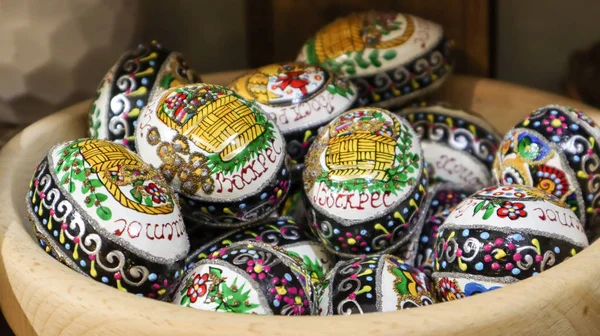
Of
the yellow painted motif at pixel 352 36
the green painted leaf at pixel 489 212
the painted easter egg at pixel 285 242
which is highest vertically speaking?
the yellow painted motif at pixel 352 36

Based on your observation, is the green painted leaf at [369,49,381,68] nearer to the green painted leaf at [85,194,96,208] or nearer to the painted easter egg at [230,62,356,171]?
the painted easter egg at [230,62,356,171]

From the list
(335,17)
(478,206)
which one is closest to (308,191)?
(478,206)

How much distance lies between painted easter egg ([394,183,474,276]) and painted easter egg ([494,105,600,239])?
0.06 meters

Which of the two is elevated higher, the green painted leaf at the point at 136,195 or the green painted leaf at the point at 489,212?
the green painted leaf at the point at 136,195

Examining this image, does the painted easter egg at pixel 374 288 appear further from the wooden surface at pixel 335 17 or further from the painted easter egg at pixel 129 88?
the wooden surface at pixel 335 17

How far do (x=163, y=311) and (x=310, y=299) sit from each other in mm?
169

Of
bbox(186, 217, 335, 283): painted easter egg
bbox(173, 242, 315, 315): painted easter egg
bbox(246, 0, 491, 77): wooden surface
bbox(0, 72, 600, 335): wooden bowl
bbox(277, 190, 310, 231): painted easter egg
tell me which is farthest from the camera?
bbox(246, 0, 491, 77): wooden surface

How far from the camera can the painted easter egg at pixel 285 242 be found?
0.74 metres

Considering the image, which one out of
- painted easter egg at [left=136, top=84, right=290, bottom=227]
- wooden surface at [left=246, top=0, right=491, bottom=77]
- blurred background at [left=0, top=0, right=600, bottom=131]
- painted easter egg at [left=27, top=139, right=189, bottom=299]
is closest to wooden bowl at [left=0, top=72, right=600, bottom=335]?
painted easter egg at [left=27, top=139, right=189, bottom=299]

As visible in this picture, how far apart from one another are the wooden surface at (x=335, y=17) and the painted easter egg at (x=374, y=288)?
0.54 m

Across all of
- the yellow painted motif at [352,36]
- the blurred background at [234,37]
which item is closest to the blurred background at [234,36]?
the blurred background at [234,37]

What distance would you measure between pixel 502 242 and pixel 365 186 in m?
0.14

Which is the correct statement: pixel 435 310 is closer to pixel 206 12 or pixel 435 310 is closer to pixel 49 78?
pixel 49 78

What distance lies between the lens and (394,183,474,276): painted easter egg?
771mm
